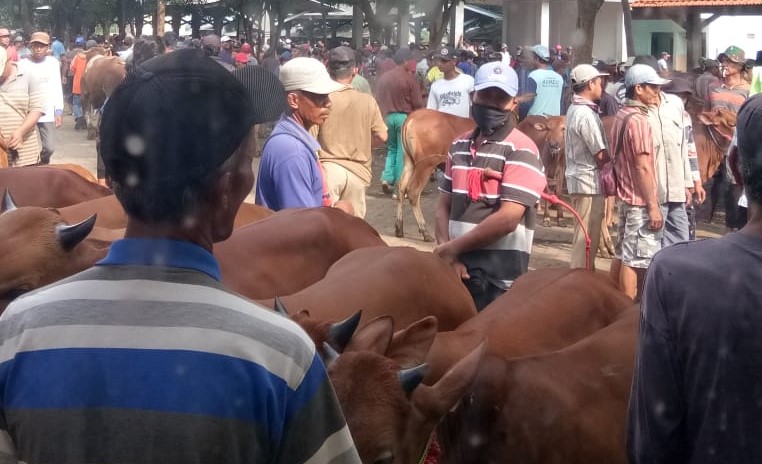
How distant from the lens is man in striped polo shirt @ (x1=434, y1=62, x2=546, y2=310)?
4941mm

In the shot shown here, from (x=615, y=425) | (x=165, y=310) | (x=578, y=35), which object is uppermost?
(x=578, y=35)

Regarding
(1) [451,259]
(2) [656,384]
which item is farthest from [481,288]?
(2) [656,384]

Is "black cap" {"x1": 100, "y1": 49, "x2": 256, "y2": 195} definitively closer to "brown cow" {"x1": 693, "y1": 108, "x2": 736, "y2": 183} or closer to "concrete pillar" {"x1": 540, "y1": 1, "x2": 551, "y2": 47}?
"brown cow" {"x1": 693, "y1": 108, "x2": 736, "y2": 183}

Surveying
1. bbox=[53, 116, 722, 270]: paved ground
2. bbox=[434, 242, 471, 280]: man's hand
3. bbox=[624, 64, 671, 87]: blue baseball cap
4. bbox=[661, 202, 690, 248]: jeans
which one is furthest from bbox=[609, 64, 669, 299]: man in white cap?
bbox=[53, 116, 722, 270]: paved ground

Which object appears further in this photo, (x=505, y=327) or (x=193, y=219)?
(x=505, y=327)

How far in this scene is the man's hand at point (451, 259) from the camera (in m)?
5.03

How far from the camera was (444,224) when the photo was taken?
5488 millimetres

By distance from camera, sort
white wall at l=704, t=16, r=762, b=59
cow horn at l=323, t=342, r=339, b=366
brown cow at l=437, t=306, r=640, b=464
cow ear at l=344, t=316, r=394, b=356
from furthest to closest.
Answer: white wall at l=704, t=16, r=762, b=59 < brown cow at l=437, t=306, r=640, b=464 < cow ear at l=344, t=316, r=394, b=356 < cow horn at l=323, t=342, r=339, b=366

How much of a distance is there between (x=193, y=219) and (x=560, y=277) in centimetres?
326

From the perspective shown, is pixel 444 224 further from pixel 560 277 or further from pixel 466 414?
pixel 466 414

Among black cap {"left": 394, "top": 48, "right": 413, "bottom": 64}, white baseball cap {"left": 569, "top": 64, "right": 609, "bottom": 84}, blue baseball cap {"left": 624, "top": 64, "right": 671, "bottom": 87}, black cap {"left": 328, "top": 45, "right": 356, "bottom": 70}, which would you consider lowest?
blue baseball cap {"left": 624, "top": 64, "right": 671, "bottom": 87}

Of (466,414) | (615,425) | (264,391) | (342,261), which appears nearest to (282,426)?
(264,391)

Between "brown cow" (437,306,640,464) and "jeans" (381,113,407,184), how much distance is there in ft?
36.8

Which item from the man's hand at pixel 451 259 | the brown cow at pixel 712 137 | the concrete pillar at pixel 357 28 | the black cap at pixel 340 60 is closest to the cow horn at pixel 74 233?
the man's hand at pixel 451 259
